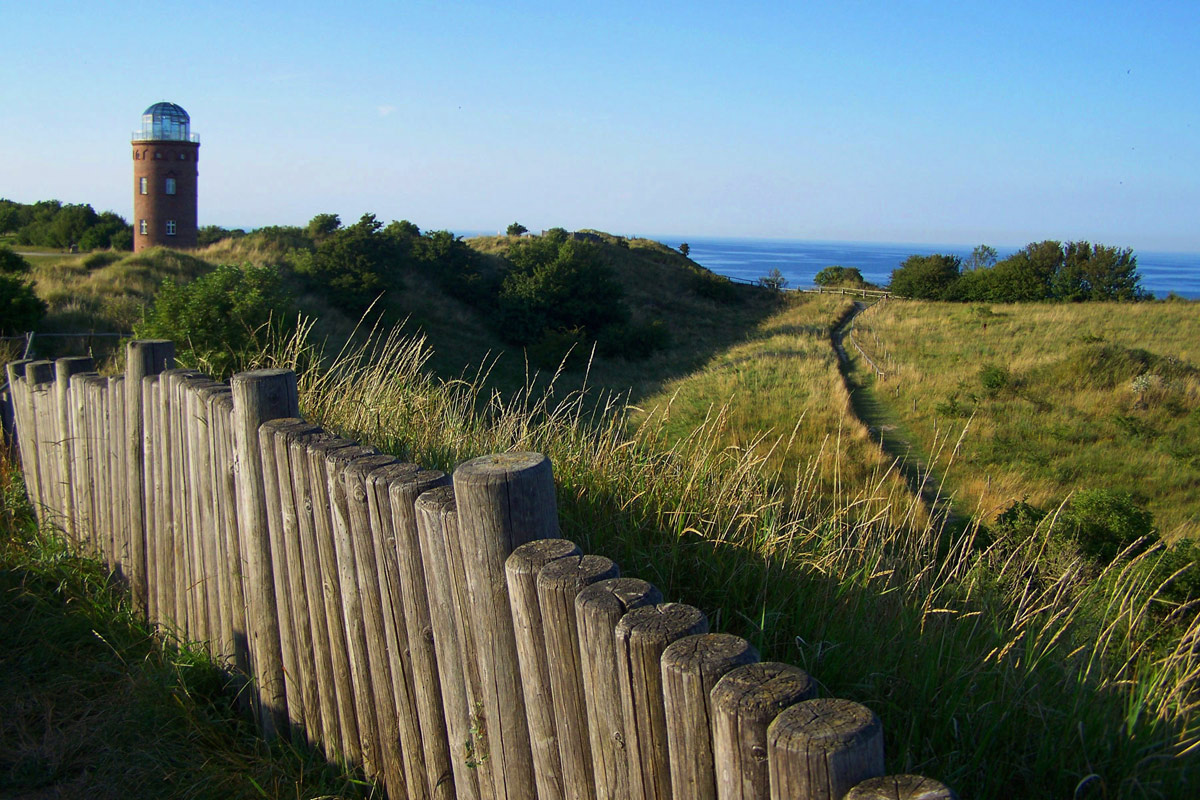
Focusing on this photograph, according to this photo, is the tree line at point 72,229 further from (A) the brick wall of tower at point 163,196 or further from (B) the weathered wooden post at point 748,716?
(B) the weathered wooden post at point 748,716

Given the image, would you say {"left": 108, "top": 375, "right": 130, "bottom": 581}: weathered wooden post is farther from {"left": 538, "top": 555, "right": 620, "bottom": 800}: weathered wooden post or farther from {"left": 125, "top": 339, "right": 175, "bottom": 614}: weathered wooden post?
{"left": 538, "top": 555, "right": 620, "bottom": 800}: weathered wooden post

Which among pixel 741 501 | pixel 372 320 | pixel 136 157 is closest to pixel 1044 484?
pixel 741 501

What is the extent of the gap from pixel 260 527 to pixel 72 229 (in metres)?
49.7

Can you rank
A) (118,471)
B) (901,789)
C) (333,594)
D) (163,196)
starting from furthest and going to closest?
(163,196), (118,471), (333,594), (901,789)

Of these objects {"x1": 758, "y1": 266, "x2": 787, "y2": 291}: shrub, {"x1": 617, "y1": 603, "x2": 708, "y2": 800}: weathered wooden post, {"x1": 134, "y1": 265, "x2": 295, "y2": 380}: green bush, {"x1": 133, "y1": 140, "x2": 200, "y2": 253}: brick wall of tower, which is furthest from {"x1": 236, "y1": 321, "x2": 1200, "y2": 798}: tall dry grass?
{"x1": 758, "y1": 266, "x2": 787, "y2": 291}: shrub

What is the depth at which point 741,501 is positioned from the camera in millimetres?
3430

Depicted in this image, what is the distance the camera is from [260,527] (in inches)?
109

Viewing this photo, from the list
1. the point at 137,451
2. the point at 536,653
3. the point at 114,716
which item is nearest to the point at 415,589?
the point at 536,653

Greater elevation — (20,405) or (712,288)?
(712,288)

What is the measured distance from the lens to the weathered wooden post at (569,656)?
1.66 meters

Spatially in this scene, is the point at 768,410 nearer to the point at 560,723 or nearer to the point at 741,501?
the point at 741,501

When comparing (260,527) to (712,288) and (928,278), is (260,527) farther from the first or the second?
(928,278)

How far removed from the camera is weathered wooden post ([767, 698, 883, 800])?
121 cm

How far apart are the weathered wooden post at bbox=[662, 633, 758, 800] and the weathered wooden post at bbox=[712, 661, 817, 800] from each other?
0.09ft
